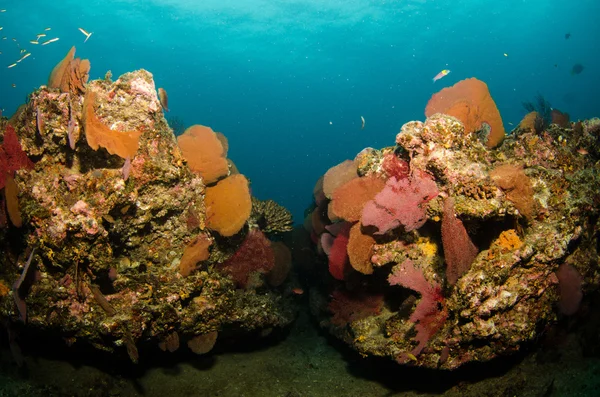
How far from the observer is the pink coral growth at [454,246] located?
3.18 meters

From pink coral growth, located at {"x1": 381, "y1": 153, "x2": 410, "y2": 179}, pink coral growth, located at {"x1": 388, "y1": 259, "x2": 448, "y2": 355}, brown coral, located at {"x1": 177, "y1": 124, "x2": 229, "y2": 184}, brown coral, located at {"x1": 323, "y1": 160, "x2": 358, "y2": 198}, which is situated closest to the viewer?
pink coral growth, located at {"x1": 388, "y1": 259, "x2": 448, "y2": 355}

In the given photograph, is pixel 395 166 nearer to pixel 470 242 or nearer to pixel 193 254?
pixel 470 242

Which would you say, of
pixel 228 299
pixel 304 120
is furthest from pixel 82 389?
pixel 304 120

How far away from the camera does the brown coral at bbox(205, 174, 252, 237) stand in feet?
14.6

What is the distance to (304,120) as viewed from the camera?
95.9 meters

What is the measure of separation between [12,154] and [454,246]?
16.3 ft

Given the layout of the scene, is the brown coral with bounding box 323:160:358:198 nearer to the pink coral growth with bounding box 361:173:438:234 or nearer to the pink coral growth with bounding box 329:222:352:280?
the pink coral growth with bounding box 329:222:352:280

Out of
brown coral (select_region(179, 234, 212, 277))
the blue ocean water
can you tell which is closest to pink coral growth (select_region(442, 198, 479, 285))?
brown coral (select_region(179, 234, 212, 277))

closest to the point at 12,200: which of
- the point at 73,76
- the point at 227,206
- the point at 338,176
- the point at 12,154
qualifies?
the point at 12,154

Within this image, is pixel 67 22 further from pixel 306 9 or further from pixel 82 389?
pixel 82 389

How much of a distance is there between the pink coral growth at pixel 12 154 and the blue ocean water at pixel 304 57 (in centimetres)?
1884

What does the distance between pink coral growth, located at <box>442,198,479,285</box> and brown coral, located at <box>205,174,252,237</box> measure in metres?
2.59

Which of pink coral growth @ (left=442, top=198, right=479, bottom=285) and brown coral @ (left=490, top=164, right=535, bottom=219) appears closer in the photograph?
pink coral growth @ (left=442, top=198, right=479, bottom=285)

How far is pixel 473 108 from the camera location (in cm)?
446
